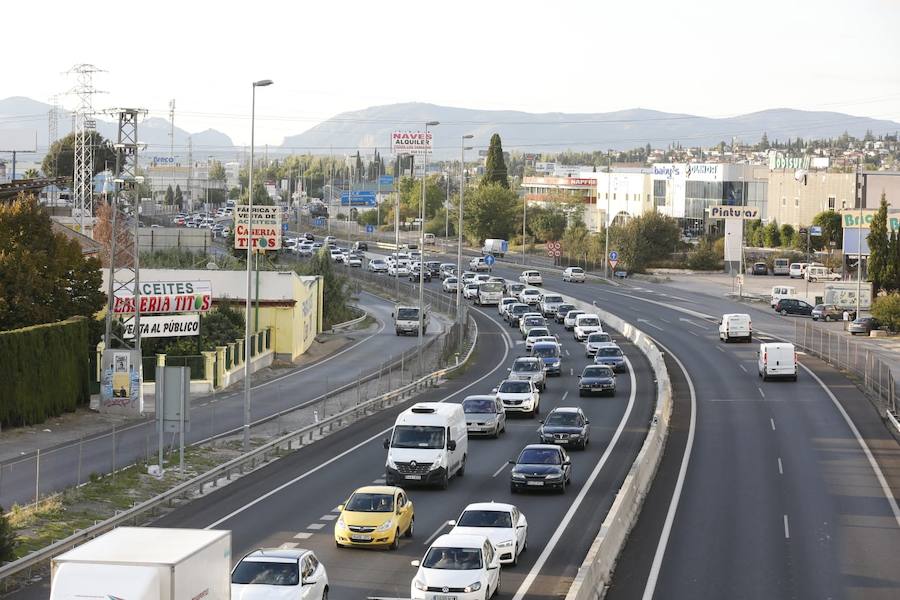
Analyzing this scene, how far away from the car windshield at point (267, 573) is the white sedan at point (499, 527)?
4778mm

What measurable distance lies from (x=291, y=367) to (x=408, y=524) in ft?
131

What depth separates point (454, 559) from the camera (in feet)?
72.2

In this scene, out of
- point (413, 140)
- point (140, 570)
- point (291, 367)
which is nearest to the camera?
point (140, 570)

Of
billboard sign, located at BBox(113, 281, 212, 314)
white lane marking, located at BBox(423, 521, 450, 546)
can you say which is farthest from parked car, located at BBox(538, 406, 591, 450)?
billboard sign, located at BBox(113, 281, 212, 314)

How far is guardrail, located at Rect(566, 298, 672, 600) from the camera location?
2178 cm

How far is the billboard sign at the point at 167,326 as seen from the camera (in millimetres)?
54031

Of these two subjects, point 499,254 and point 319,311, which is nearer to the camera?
point 319,311

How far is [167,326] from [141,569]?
40386mm

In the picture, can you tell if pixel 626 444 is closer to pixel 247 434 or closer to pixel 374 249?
pixel 247 434

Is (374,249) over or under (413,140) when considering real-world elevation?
under

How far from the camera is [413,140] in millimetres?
178875

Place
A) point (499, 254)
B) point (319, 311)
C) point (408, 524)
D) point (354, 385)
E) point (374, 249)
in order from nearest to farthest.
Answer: point (408, 524), point (354, 385), point (319, 311), point (499, 254), point (374, 249)

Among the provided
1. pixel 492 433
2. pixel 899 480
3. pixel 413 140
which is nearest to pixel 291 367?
pixel 492 433

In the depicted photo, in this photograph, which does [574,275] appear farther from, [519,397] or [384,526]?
[384,526]
